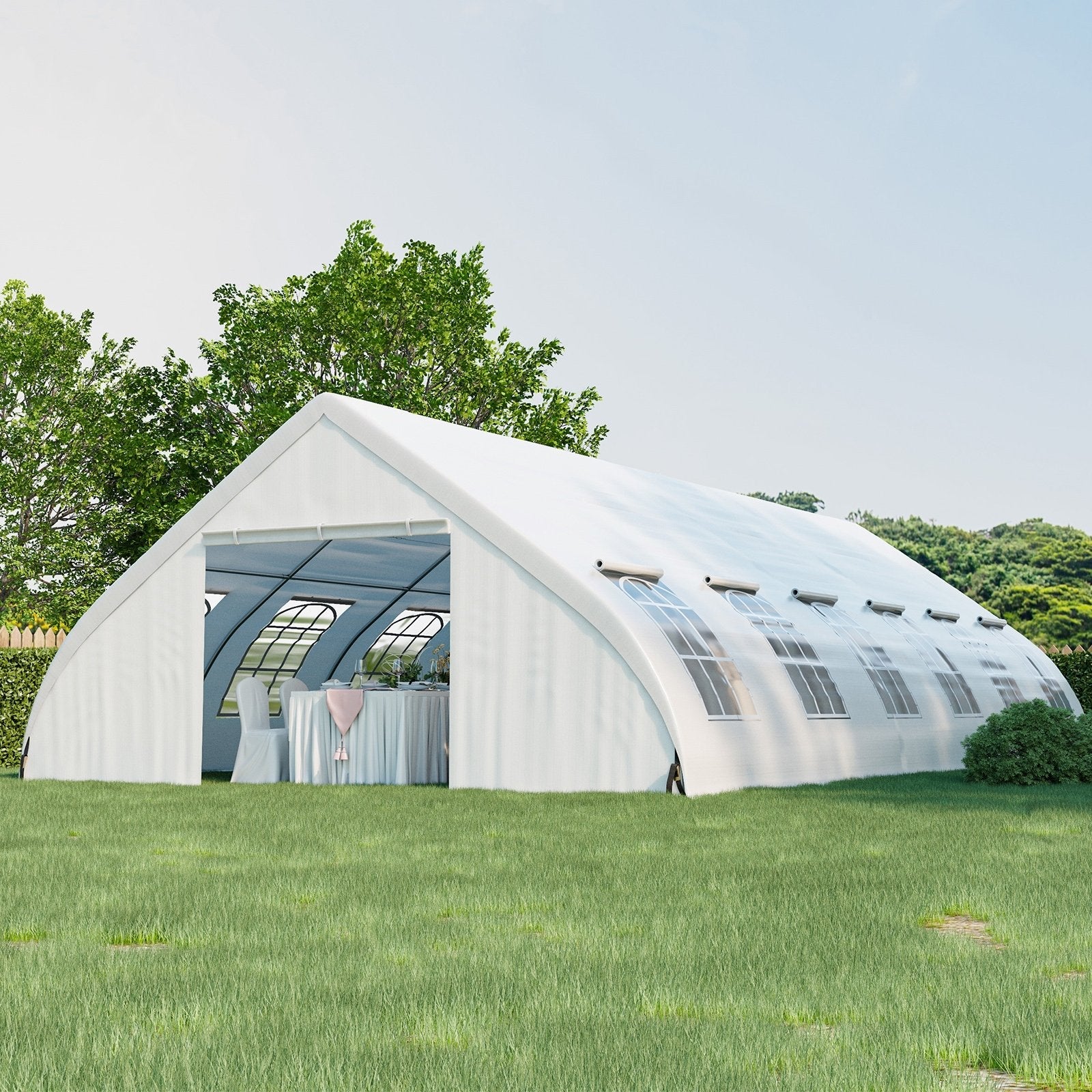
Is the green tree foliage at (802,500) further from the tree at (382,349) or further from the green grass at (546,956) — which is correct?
the green grass at (546,956)

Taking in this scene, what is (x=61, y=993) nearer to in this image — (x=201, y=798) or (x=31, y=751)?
(x=201, y=798)

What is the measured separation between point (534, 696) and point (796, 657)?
153 inches

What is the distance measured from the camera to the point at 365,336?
32719 millimetres

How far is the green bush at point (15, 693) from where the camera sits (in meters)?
22.5

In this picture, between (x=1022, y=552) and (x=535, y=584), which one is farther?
(x=1022, y=552)

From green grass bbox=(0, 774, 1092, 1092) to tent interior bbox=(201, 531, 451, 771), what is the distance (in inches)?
345

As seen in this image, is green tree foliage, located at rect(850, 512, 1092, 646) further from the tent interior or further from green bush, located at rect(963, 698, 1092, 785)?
green bush, located at rect(963, 698, 1092, 785)

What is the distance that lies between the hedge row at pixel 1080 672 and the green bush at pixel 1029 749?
10932 mm

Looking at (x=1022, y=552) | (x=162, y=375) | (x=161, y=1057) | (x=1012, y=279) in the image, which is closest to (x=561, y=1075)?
(x=161, y=1057)

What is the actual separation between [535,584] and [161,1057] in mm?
11005

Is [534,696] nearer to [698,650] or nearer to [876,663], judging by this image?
[698,650]

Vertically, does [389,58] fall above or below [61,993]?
above

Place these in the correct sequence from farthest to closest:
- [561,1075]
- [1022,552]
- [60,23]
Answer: [1022,552] < [60,23] < [561,1075]

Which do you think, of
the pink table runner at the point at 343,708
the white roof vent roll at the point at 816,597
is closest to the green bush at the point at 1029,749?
the white roof vent roll at the point at 816,597
